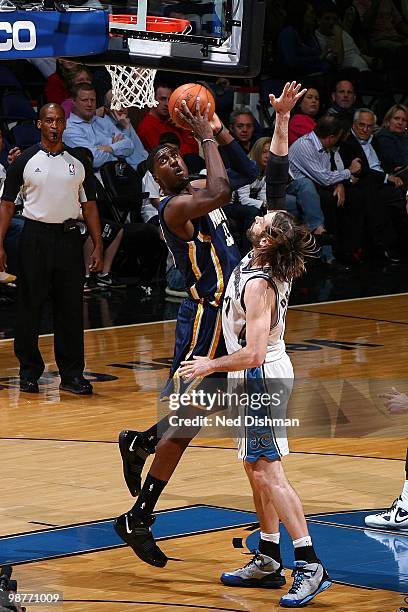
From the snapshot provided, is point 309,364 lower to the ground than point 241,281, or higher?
lower

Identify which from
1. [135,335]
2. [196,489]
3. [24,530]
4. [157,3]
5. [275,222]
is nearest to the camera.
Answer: [275,222]

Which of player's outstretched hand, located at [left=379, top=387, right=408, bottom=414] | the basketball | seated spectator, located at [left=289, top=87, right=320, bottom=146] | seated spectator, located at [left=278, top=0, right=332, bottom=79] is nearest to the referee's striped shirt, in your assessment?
seated spectator, located at [left=289, top=87, right=320, bottom=146]

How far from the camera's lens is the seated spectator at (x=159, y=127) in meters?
14.9

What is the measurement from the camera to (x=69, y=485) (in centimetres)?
757

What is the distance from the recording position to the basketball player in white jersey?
18.4 feet

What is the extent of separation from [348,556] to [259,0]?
3323 millimetres

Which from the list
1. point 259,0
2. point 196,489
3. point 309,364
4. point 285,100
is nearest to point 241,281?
point 285,100

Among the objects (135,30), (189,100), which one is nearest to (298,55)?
(135,30)

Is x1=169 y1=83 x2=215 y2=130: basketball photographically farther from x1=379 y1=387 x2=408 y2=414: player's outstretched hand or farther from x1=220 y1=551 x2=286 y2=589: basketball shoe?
x1=220 y1=551 x2=286 y2=589: basketball shoe

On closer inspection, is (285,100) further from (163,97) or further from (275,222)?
(163,97)

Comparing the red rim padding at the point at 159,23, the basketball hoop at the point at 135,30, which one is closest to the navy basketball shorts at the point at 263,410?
the basketball hoop at the point at 135,30

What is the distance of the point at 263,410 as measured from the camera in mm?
5812

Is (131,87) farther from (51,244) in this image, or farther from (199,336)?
(199,336)

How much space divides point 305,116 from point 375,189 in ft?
3.91
